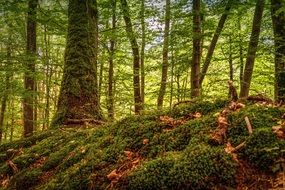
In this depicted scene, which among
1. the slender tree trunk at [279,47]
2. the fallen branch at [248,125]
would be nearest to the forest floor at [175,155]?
the fallen branch at [248,125]

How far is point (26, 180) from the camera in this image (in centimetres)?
291

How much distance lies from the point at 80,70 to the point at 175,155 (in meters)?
3.77

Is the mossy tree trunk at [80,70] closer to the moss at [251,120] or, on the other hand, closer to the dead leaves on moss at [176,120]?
the dead leaves on moss at [176,120]

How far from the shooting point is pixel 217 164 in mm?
1881

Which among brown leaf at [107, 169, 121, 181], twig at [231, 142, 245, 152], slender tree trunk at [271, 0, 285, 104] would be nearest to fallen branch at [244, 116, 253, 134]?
twig at [231, 142, 245, 152]

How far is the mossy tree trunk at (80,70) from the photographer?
521 centimetres

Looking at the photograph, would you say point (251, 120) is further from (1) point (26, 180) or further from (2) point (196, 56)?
(2) point (196, 56)

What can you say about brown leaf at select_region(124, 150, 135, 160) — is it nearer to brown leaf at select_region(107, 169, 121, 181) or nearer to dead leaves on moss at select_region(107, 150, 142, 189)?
dead leaves on moss at select_region(107, 150, 142, 189)

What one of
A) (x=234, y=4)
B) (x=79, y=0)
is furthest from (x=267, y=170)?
(x=234, y=4)

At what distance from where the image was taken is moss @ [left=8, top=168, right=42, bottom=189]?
286cm

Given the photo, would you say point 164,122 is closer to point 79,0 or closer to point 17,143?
point 17,143

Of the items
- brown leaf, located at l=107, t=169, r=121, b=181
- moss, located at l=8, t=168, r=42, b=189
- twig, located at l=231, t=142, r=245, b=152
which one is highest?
twig, located at l=231, t=142, r=245, b=152

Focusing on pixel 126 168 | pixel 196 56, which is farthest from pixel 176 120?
pixel 196 56

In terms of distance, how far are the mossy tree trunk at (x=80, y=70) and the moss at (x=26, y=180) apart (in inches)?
78.8
